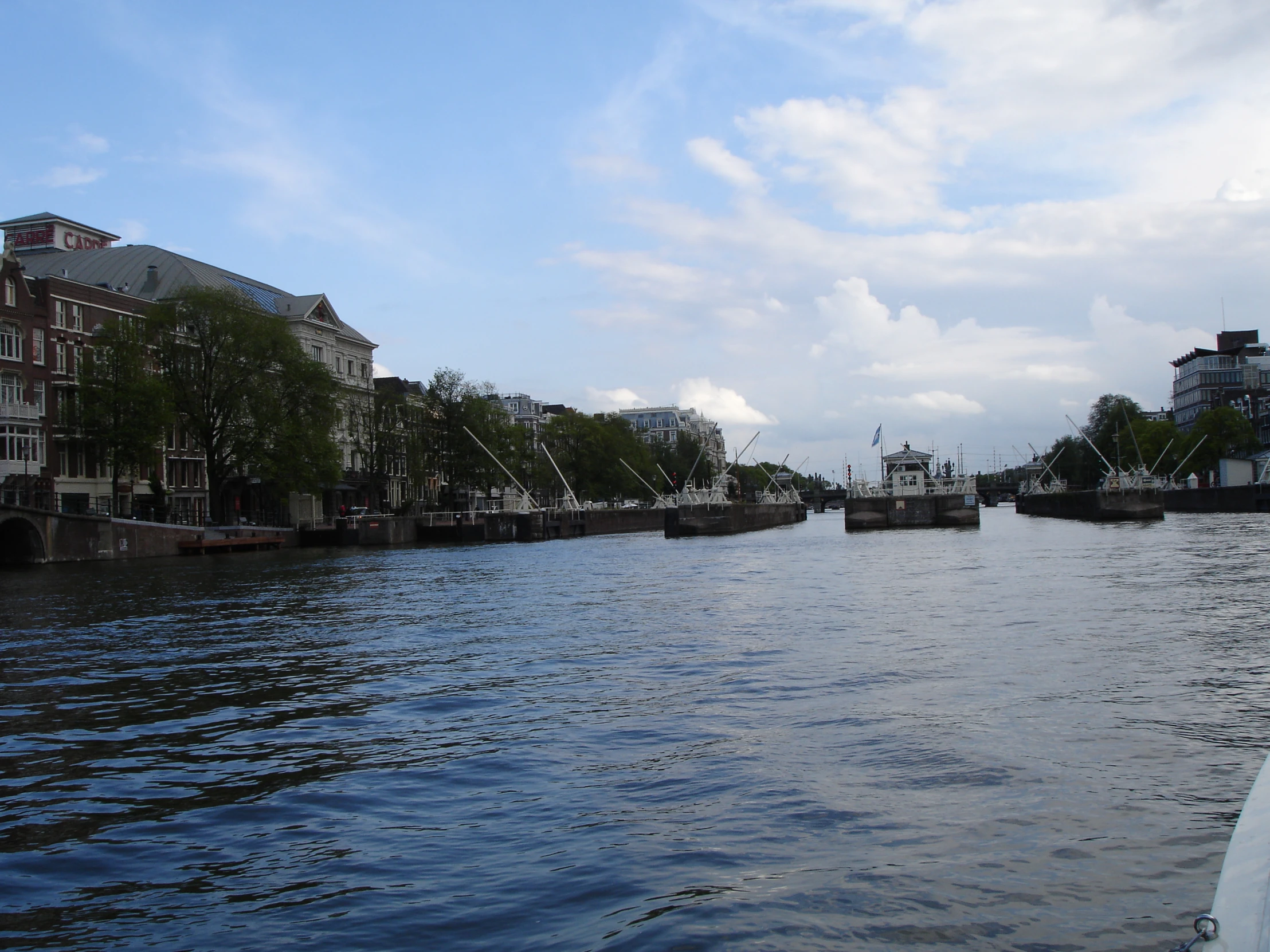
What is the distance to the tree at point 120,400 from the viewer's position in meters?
65.9

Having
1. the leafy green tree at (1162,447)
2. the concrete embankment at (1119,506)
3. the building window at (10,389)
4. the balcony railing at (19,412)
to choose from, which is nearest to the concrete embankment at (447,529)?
the balcony railing at (19,412)

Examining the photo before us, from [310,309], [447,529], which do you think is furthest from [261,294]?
[447,529]

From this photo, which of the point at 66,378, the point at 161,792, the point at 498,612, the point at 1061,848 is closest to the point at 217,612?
the point at 498,612

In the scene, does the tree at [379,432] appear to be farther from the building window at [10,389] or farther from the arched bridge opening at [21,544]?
the arched bridge opening at [21,544]

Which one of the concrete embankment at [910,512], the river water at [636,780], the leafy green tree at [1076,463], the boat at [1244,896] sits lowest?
the river water at [636,780]

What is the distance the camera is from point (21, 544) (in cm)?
5825

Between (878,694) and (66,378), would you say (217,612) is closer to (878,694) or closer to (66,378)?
(878,694)

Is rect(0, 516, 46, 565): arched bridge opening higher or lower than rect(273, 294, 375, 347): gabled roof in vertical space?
lower

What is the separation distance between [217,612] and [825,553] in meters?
36.6

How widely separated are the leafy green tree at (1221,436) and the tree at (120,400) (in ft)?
422

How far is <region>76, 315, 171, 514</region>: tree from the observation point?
2594 inches

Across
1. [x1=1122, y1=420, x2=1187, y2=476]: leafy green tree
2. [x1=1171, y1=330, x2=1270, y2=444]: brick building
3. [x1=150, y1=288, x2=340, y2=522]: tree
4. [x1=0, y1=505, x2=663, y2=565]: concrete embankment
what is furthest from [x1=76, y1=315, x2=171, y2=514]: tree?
[x1=1171, y1=330, x2=1270, y2=444]: brick building

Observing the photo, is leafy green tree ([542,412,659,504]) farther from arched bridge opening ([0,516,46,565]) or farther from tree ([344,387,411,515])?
arched bridge opening ([0,516,46,565])

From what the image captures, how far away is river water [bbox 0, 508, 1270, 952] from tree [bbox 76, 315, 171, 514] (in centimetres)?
4390
